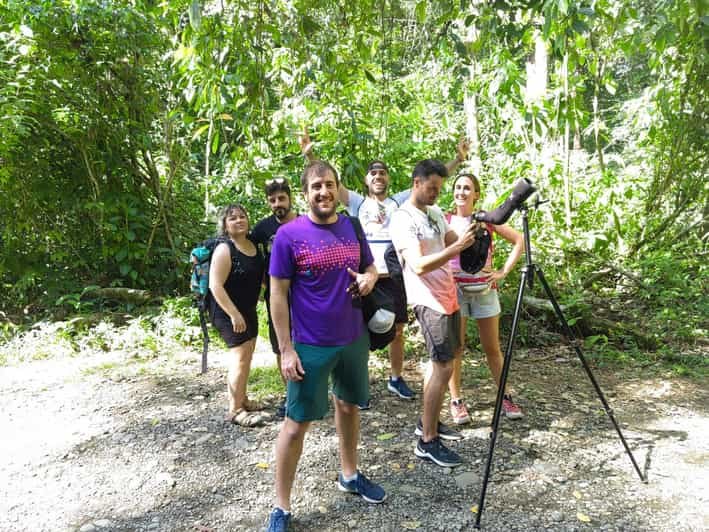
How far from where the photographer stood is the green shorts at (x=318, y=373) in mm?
2518

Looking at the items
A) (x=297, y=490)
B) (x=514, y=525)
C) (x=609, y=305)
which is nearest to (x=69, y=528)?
(x=297, y=490)

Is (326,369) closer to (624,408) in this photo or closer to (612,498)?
(612,498)

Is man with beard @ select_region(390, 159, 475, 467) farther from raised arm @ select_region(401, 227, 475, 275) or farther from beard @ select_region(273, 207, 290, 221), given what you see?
beard @ select_region(273, 207, 290, 221)

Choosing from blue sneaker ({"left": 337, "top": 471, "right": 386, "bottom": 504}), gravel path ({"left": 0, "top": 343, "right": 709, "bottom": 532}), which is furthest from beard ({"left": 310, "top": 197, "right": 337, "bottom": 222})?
gravel path ({"left": 0, "top": 343, "right": 709, "bottom": 532})

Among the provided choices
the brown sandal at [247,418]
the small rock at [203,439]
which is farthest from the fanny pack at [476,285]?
the small rock at [203,439]

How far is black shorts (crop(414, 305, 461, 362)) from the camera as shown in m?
3.11

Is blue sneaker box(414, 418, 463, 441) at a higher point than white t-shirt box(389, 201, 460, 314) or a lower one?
lower

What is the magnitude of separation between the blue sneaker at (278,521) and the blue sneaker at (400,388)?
1832mm

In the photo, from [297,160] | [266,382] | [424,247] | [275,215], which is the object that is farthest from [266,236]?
[297,160]

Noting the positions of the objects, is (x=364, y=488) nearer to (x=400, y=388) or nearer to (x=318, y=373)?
(x=318, y=373)

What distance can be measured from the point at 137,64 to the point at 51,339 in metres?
3.49

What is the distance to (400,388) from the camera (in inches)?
171

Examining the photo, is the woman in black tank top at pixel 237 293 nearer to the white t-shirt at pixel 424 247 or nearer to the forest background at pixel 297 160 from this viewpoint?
the forest background at pixel 297 160

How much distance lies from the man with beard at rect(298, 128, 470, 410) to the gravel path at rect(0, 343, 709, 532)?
28 cm
